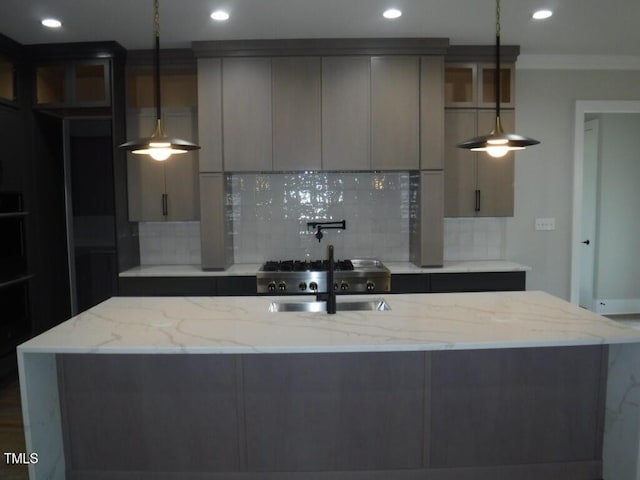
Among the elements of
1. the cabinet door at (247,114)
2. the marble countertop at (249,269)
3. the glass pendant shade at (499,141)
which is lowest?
the marble countertop at (249,269)

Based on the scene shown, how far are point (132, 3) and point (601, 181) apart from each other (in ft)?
17.1

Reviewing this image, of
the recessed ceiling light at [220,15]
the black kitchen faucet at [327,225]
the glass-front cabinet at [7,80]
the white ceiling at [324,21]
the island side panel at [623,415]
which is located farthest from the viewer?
the black kitchen faucet at [327,225]

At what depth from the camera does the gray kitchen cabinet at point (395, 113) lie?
379 cm

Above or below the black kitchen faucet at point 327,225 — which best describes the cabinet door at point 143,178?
above

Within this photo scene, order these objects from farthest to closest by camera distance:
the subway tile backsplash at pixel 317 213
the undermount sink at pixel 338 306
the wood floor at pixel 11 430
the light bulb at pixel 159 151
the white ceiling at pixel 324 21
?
the subway tile backsplash at pixel 317 213 < the white ceiling at pixel 324 21 < the undermount sink at pixel 338 306 < the wood floor at pixel 11 430 < the light bulb at pixel 159 151

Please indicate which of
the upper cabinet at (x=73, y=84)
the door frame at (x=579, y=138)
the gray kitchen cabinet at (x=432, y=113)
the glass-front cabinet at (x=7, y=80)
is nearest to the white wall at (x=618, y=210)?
the door frame at (x=579, y=138)

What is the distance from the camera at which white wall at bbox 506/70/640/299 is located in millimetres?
4277

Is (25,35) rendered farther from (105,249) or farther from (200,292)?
(200,292)

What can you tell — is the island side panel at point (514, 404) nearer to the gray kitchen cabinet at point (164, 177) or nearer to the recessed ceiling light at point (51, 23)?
the gray kitchen cabinet at point (164, 177)

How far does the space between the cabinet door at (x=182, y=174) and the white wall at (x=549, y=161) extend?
9.67 ft

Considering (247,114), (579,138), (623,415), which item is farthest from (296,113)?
(623,415)

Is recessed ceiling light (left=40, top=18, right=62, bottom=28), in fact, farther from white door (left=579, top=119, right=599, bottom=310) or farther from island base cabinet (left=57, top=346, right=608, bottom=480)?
white door (left=579, top=119, right=599, bottom=310)

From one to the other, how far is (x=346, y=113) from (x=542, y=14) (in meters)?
1.58

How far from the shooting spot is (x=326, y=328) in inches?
80.2
